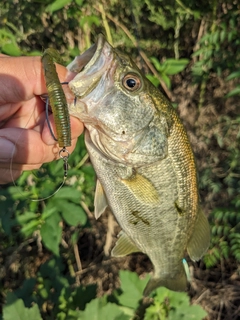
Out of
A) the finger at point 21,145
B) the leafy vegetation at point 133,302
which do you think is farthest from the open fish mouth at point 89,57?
the leafy vegetation at point 133,302

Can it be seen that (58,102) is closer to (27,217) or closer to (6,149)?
(6,149)

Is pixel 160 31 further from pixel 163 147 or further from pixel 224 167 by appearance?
pixel 163 147

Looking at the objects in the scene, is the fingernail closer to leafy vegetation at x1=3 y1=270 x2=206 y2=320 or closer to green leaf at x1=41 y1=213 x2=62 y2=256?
green leaf at x1=41 y1=213 x2=62 y2=256

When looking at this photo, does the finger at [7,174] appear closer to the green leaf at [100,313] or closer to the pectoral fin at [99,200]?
the pectoral fin at [99,200]

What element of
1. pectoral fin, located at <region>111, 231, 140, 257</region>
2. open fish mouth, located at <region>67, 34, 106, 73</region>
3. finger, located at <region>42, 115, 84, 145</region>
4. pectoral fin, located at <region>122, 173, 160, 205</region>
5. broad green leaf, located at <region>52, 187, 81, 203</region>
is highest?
open fish mouth, located at <region>67, 34, 106, 73</region>

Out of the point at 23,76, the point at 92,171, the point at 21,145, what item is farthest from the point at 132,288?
the point at 23,76

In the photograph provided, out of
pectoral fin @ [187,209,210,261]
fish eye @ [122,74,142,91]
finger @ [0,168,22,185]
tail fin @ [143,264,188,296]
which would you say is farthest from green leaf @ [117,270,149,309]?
fish eye @ [122,74,142,91]
